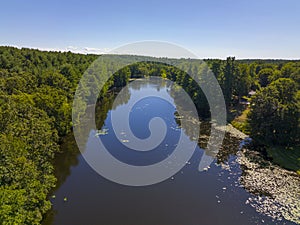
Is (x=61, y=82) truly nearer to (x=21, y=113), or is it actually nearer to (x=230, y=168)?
(x=21, y=113)

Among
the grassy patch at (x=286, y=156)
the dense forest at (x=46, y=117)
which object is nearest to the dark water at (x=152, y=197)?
the dense forest at (x=46, y=117)

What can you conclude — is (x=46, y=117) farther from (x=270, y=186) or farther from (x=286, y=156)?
(x=286, y=156)

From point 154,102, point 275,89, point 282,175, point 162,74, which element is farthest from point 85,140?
point 162,74

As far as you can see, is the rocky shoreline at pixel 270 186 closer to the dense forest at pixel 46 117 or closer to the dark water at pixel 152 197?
the dark water at pixel 152 197

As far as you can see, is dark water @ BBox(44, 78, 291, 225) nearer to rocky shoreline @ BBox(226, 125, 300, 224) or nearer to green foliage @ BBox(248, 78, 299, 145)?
rocky shoreline @ BBox(226, 125, 300, 224)

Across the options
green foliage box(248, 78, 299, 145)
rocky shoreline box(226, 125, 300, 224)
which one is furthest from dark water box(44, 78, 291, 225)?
green foliage box(248, 78, 299, 145)
